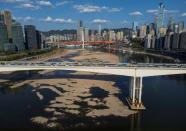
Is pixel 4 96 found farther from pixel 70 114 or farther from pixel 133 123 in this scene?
pixel 133 123

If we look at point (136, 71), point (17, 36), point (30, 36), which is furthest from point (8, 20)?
point (136, 71)

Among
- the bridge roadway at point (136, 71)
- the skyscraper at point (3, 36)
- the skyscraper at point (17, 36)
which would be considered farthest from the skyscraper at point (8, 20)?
the bridge roadway at point (136, 71)

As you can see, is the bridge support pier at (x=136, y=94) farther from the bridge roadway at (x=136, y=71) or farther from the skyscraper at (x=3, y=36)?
the skyscraper at (x=3, y=36)

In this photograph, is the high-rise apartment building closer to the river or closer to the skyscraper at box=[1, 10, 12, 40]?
the river

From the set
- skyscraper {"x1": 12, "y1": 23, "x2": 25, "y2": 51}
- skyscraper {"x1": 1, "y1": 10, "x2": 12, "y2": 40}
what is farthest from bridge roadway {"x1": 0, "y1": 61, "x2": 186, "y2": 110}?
skyscraper {"x1": 1, "y1": 10, "x2": 12, "y2": 40}

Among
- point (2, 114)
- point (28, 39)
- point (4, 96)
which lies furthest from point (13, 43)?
point (2, 114)

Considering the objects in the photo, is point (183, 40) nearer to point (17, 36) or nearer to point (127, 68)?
point (17, 36)
